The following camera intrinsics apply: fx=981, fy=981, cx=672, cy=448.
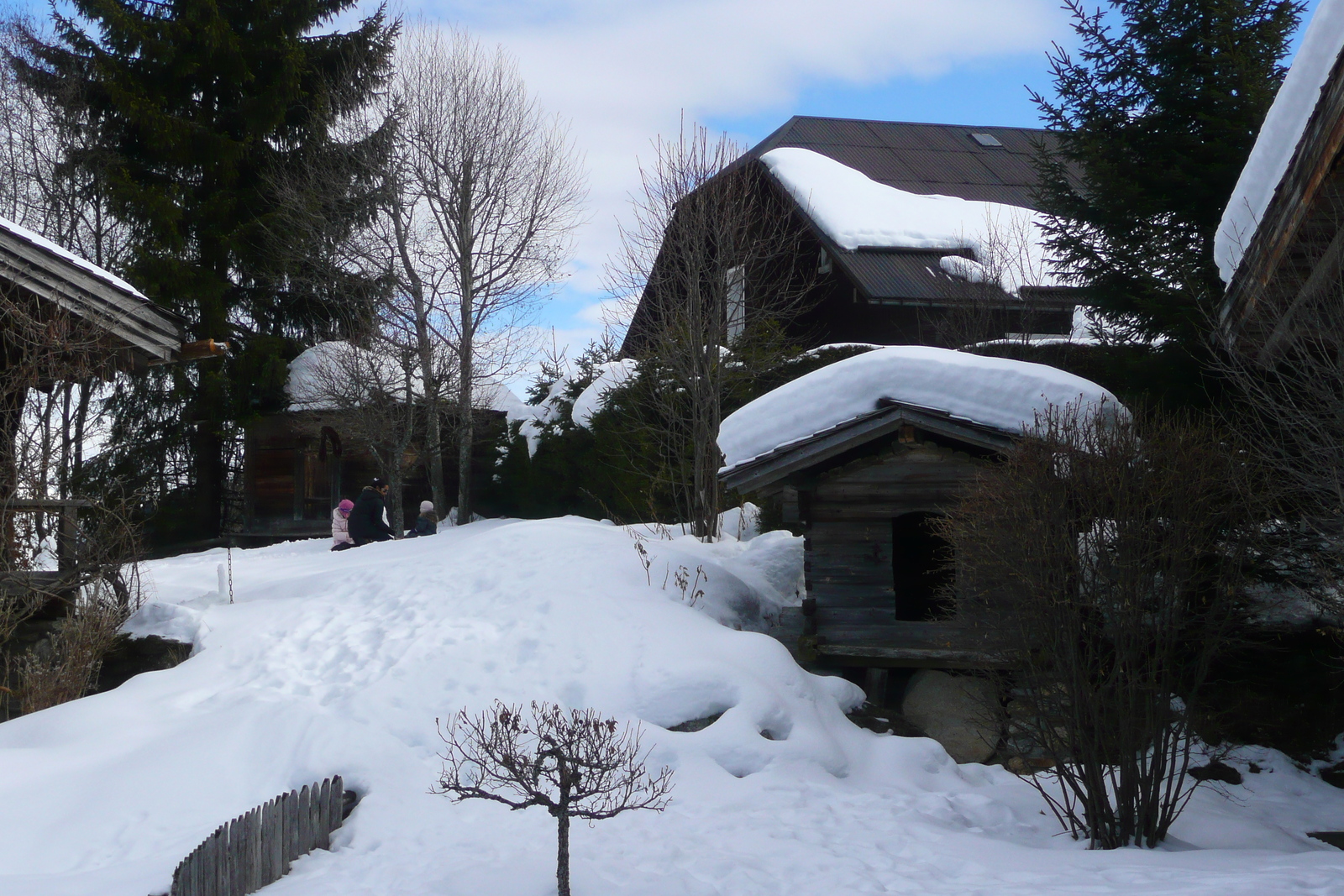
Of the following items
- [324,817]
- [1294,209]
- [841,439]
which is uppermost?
[1294,209]

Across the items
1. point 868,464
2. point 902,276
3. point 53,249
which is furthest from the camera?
point 902,276

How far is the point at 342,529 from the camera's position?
1523 cm

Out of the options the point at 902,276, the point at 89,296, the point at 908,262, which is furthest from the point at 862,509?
the point at 908,262

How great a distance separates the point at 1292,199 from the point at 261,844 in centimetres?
640

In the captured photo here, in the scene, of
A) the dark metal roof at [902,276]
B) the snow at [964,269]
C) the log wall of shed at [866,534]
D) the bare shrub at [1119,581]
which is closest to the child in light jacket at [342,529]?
the log wall of shed at [866,534]

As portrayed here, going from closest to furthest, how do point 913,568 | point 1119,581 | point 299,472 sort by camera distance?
point 1119,581
point 913,568
point 299,472

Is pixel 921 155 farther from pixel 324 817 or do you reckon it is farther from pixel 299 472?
pixel 324 817

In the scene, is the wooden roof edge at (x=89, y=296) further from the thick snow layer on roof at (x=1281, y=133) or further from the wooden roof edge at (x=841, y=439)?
the thick snow layer on roof at (x=1281, y=133)

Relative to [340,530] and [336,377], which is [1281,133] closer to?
[340,530]

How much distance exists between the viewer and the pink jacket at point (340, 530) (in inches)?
592

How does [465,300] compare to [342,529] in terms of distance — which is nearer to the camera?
[342,529]

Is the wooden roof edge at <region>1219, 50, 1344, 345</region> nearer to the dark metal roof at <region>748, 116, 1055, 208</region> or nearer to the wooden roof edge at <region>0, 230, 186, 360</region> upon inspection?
the wooden roof edge at <region>0, 230, 186, 360</region>

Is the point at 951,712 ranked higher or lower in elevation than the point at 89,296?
lower

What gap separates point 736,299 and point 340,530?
23.1 feet
